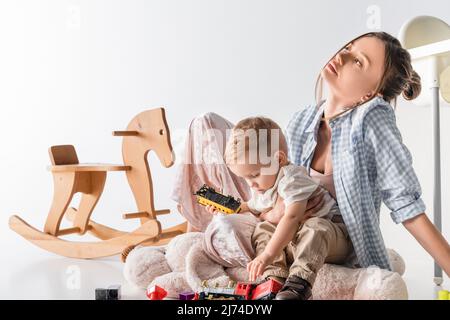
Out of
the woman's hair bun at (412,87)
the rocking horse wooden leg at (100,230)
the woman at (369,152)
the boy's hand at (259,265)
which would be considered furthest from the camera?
the rocking horse wooden leg at (100,230)

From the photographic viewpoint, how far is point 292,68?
1.88 m

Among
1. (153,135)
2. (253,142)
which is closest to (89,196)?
(153,135)

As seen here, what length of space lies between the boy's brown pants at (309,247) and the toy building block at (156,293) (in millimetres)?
212

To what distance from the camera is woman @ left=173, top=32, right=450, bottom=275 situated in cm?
129

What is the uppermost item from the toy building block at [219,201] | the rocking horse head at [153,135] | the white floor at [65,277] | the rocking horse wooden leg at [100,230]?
the rocking horse head at [153,135]

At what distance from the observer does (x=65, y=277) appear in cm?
169

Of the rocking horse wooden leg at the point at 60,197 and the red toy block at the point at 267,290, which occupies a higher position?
the rocking horse wooden leg at the point at 60,197

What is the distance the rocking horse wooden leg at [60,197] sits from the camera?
2025 mm

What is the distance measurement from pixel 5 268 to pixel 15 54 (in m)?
0.90

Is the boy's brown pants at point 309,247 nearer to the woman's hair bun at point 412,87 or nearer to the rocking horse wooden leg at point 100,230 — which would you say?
the woman's hair bun at point 412,87

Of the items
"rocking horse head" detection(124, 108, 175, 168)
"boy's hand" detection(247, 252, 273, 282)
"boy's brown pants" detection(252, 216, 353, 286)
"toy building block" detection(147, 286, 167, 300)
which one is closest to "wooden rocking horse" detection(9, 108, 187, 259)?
"rocking horse head" detection(124, 108, 175, 168)

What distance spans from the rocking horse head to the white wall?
0.33 ft

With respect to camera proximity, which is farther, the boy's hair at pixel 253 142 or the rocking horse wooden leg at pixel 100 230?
the rocking horse wooden leg at pixel 100 230

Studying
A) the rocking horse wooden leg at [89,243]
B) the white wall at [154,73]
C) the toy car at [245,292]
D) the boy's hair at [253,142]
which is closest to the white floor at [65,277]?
the rocking horse wooden leg at [89,243]
